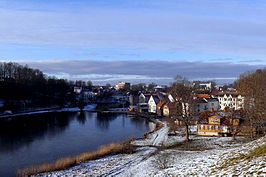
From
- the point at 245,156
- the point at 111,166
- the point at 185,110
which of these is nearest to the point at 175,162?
the point at 111,166

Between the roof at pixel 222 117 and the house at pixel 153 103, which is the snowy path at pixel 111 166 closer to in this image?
the roof at pixel 222 117

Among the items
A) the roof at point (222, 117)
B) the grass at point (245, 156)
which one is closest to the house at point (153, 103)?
the roof at point (222, 117)

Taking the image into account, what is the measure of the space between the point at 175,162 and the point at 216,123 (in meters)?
11.1

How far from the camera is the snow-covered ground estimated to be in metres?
7.68

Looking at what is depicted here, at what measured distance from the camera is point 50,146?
836 inches

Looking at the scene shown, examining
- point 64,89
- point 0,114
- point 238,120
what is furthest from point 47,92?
point 238,120

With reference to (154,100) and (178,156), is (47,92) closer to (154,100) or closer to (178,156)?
(154,100)

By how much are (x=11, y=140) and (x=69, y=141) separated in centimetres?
591

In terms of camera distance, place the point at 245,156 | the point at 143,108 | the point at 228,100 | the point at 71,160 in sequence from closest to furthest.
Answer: the point at 245,156 < the point at 71,160 < the point at 228,100 < the point at 143,108

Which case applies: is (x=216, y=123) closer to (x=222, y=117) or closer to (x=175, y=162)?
(x=222, y=117)

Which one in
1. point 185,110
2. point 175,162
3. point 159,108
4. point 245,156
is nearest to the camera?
point 245,156

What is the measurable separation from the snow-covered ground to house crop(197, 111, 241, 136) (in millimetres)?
2502

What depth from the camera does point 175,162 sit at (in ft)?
42.5

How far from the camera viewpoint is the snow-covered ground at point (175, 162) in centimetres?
768
